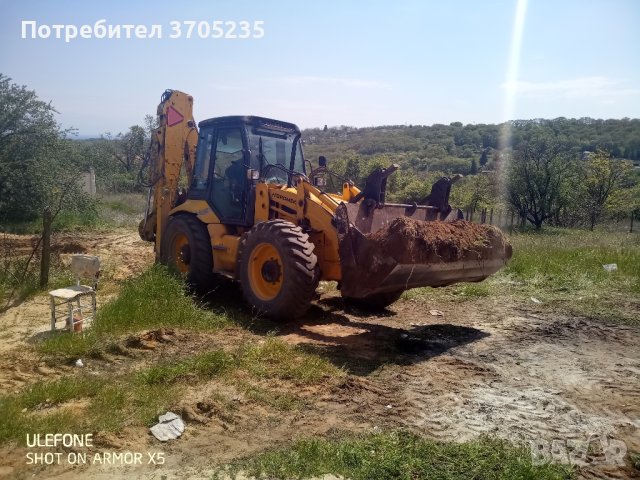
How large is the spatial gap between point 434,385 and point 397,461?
1581 mm

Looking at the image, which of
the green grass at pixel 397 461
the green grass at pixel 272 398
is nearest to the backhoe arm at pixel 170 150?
the green grass at pixel 272 398

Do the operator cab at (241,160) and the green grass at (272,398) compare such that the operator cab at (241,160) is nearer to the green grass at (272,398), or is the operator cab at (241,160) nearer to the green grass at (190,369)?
the green grass at (190,369)

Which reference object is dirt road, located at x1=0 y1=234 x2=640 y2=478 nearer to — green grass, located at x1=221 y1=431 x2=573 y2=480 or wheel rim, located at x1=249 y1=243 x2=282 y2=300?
green grass, located at x1=221 y1=431 x2=573 y2=480

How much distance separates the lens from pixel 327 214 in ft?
22.7

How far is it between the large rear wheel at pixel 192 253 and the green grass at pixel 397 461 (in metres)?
4.84

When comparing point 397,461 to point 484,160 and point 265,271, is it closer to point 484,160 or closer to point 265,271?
point 265,271

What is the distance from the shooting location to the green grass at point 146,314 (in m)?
5.80

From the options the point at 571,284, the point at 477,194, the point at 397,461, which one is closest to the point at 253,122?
the point at 397,461

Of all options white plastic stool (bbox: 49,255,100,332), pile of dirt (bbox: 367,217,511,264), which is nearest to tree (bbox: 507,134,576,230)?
pile of dirt (bbox: 367,217,511,264)

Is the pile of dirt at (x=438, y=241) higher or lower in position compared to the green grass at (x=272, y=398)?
higher

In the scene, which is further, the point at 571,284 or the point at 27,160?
the point at 27,160

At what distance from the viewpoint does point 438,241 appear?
19.9 feet

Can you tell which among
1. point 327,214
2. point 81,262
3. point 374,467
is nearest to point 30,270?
point 81,262

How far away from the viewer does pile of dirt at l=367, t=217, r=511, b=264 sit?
577 cm
